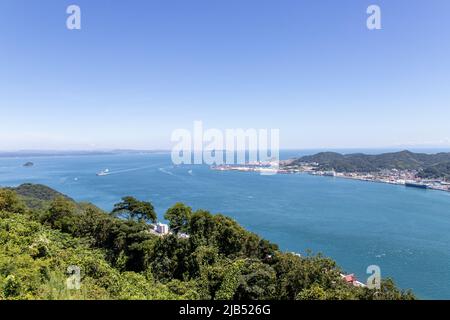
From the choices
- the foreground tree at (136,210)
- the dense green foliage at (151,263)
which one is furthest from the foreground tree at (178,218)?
the foreground tree at (136,210)

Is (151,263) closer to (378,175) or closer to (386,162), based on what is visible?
(378,175)

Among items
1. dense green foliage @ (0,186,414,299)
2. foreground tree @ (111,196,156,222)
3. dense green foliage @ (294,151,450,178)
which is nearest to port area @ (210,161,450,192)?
dense green foliage @ (294,151,450,178)

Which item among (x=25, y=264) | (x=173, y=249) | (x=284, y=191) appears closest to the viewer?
(x=25, y=264)

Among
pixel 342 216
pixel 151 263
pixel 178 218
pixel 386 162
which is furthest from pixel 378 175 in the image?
pixel 151 263

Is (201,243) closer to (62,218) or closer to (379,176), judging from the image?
(62,218)

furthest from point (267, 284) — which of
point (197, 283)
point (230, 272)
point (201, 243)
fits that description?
point (201, 243)
